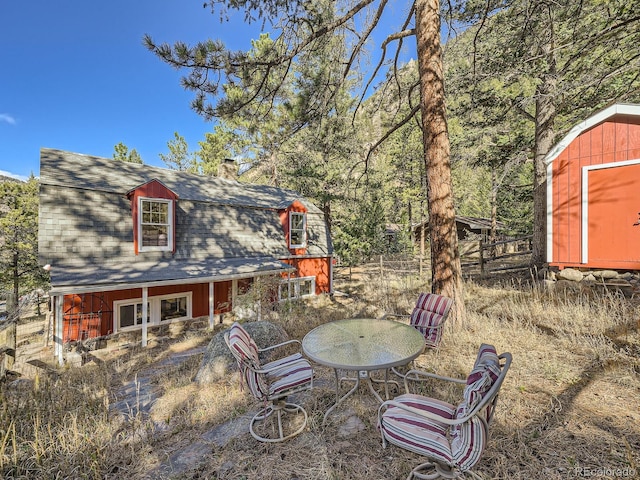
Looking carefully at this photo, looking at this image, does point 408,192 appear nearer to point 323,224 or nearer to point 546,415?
point 323,224

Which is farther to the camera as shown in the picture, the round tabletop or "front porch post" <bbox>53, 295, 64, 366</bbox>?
"front porch post" <bbox>53, 295, 64, 366</bbox>

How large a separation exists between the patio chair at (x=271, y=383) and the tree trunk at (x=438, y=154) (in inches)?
132

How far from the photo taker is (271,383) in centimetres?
322

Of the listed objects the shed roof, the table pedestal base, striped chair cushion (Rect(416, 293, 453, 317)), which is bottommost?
the table pedestal base

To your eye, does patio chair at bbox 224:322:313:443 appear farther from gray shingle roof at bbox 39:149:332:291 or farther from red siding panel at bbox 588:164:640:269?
red siding panel at bbox 588:164:640:269

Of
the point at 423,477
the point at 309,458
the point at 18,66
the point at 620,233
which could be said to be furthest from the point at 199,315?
the point at 18,66

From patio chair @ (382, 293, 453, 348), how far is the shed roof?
20.4 ft

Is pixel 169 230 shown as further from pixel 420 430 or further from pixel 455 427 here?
pixel 455 427

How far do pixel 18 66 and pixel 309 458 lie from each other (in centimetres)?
2828

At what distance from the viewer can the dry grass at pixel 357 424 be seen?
7.84 ft

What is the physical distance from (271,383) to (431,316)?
8.97ft

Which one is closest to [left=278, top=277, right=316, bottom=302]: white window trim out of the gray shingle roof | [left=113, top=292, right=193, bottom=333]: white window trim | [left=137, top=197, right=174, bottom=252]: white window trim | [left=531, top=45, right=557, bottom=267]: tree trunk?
the gray shingle roof

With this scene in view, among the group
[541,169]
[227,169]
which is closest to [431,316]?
[541,169]

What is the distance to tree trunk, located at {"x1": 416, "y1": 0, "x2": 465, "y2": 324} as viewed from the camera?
516 cm
